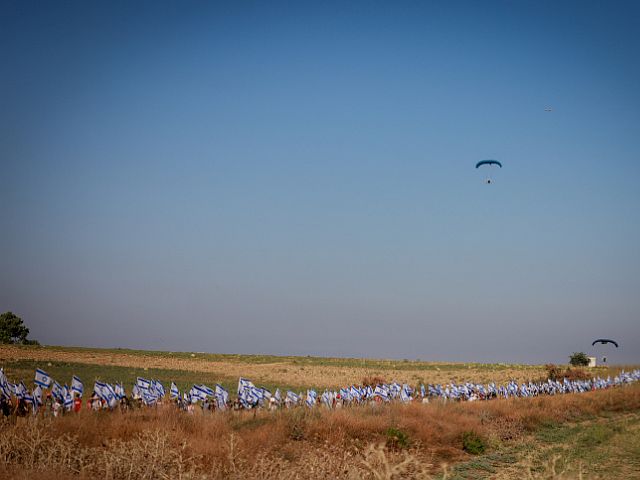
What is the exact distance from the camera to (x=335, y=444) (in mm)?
18156

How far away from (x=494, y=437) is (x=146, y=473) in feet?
57.1

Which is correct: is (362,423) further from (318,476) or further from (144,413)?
(318,476)

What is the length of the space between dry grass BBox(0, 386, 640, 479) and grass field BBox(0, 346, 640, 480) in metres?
0.04

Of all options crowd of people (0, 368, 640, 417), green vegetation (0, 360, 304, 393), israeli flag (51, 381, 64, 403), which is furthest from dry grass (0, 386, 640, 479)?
green vegetation (0, 360, 304, 393)

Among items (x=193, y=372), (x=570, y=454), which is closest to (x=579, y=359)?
(x=193, y=372)

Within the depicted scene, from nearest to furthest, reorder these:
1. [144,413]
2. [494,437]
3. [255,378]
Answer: [144,413] → [494,437] → [255,378]

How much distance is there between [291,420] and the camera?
782 inches

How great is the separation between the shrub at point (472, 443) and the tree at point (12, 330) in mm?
120820

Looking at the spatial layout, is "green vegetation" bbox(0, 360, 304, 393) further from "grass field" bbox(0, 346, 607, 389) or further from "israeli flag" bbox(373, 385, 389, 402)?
"israeli flag" bbox(373, 385, 389, 402)

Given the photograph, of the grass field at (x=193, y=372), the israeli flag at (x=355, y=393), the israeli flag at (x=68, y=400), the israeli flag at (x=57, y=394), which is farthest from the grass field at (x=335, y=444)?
the grass field at (x=193, y=372)

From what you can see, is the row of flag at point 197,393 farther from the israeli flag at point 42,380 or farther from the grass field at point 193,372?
the grass field at point 193,372

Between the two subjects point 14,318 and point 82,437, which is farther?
point 14,318

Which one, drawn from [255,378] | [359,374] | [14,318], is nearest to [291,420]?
[255,378]

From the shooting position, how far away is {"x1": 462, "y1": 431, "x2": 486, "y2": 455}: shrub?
21.7m
